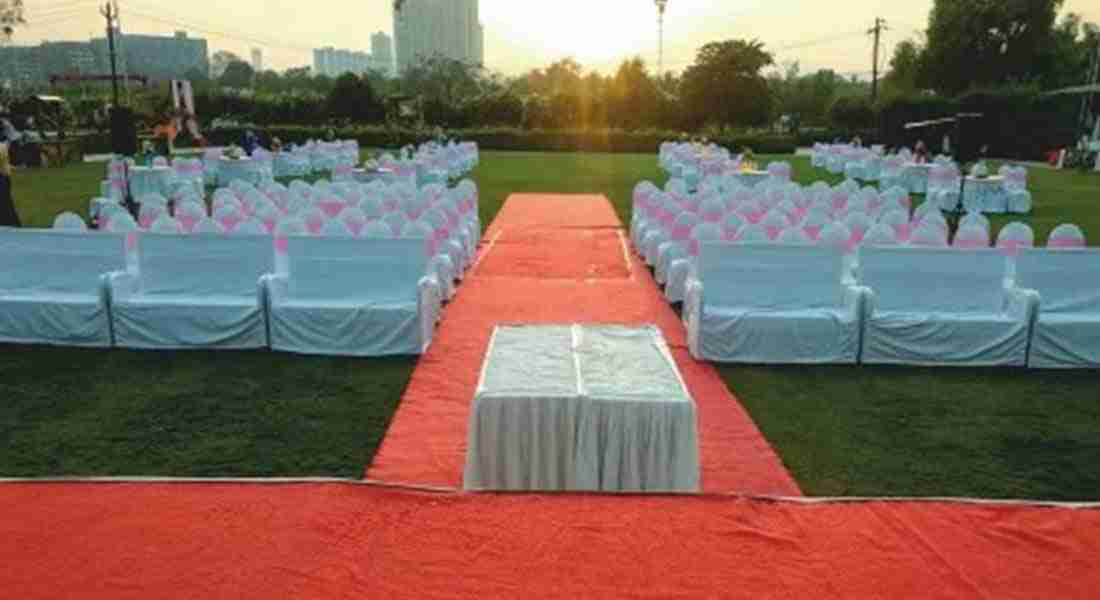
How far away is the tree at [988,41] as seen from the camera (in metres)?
42.8

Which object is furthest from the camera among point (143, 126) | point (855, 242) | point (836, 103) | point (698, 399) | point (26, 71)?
point (26, 71)

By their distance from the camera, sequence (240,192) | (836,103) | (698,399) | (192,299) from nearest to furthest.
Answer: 1. (698,399)
2. (192,299)
3. (240,192)
4. (836,103)

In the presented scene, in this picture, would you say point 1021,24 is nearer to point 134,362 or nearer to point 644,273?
point 644,273

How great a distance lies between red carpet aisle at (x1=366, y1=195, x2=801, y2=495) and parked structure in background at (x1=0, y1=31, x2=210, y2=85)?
69066 mm

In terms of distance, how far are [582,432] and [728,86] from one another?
42.0 metres

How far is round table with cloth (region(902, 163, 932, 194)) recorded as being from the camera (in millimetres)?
20844

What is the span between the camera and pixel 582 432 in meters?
4.17

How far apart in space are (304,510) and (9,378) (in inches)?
160

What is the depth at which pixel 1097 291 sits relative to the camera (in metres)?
7.54

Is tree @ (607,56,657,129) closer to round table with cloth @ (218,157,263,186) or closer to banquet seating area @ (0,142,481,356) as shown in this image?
round table with cloth @ (218,157,263,186)

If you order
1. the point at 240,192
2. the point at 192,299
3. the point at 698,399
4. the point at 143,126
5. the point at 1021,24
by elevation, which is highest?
the point at 1021,24

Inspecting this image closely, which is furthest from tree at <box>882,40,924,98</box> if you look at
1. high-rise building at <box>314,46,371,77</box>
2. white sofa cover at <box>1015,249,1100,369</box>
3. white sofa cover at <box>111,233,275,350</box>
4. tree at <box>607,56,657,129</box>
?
high-rise building at <box>314,46,371,77</box>

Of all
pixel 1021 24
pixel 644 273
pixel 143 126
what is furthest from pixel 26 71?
pixel 644 273

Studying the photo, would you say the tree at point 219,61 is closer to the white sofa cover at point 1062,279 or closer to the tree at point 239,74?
the tree at point 239,74
